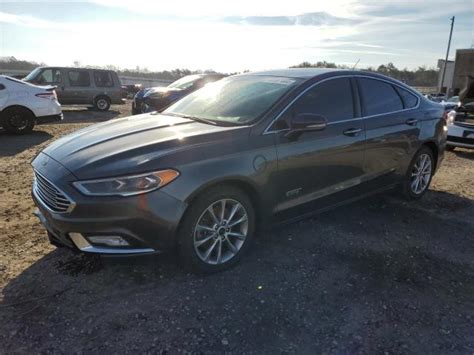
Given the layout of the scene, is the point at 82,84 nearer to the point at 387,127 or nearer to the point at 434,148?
the point at 434,148

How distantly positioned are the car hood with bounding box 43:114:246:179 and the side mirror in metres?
0.51

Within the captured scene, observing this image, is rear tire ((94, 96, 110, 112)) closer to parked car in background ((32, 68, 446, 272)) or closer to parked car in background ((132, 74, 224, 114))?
parked car in background ((132, 74, 224, 114))

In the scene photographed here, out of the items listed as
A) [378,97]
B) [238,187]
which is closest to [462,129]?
[378,97]

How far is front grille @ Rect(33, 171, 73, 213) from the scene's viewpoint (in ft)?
9.92

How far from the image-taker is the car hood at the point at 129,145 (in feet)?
9.98

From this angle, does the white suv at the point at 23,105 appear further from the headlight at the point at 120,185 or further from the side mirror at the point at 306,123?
the side mirror at the point at 306,123

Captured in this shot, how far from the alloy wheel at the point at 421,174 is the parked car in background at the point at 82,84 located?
15.6m

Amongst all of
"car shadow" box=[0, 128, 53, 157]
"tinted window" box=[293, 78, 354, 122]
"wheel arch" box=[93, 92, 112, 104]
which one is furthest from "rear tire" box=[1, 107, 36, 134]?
"tinted window" box=[293, 78, 354, 122]

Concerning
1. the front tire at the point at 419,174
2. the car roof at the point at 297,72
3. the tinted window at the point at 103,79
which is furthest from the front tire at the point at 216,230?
the tinted window at the point at 103,79

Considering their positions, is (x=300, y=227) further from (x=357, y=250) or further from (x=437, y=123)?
(x=437, y=123)

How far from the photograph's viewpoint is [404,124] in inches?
196

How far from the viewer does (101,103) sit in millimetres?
18641

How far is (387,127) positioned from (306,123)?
5.08ft

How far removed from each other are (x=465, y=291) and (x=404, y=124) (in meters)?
2.21
